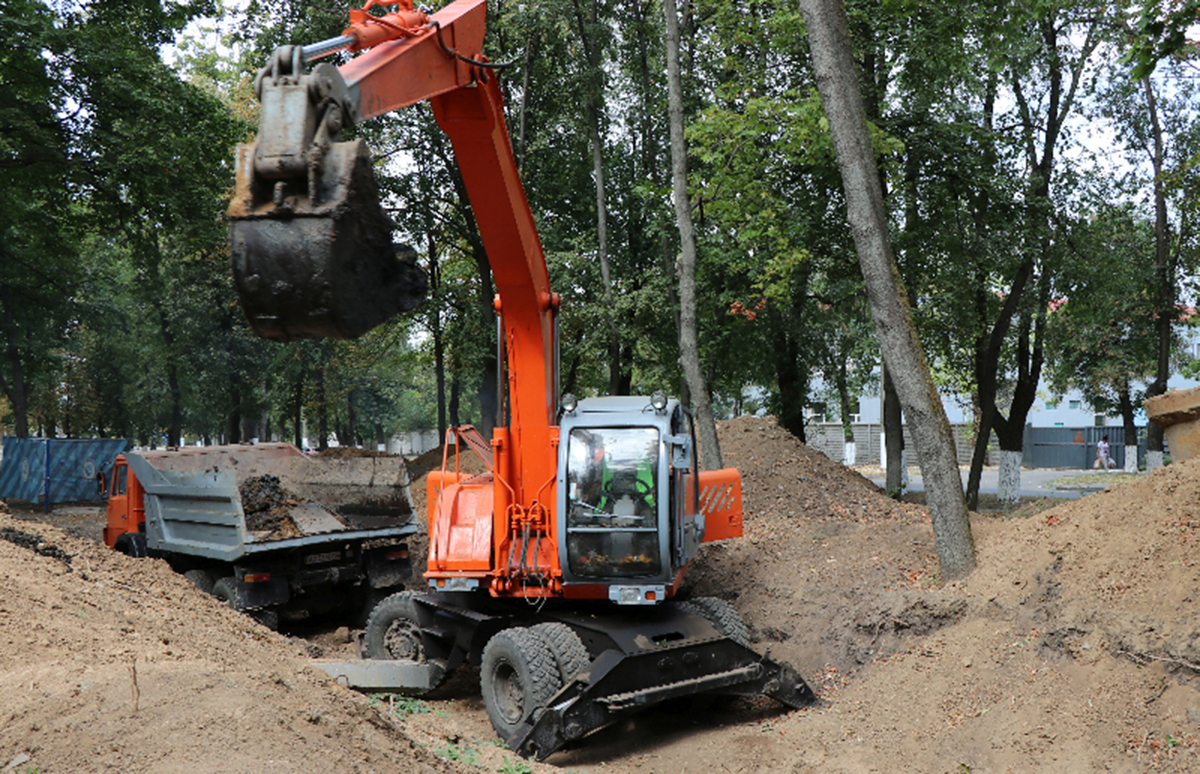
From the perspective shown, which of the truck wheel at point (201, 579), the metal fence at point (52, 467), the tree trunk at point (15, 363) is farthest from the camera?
the tree trunk at point (15, 363)

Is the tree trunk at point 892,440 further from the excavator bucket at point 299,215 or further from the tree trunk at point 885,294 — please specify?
the excavator bucket at point 299,215

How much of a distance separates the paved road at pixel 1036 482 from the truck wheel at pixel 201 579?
699 inches

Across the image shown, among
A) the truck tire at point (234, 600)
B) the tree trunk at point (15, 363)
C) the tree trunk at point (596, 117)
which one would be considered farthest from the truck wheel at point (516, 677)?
the tree trunk at point (15, 363)

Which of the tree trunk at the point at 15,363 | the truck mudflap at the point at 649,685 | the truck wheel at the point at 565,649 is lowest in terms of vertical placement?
the truck mudflap at the point at 649,685

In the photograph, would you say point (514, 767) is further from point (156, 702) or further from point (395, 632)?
point (395, 632)

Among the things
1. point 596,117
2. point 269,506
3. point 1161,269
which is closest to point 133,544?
point 269,506

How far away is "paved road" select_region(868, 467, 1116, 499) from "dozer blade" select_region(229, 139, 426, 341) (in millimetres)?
20482

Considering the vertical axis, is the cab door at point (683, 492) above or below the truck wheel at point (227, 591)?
above

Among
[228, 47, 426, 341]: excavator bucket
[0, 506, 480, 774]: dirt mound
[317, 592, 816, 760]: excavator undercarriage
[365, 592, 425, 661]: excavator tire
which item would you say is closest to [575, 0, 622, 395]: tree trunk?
[365, 592, 425, 661]: excavator tire

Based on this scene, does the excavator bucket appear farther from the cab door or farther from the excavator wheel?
the excavator wheel

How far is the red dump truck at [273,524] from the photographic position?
32.4 ft

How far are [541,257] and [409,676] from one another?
4.14 meters

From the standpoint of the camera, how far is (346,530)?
34.2ft

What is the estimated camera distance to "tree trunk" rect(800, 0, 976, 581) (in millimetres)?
8586
